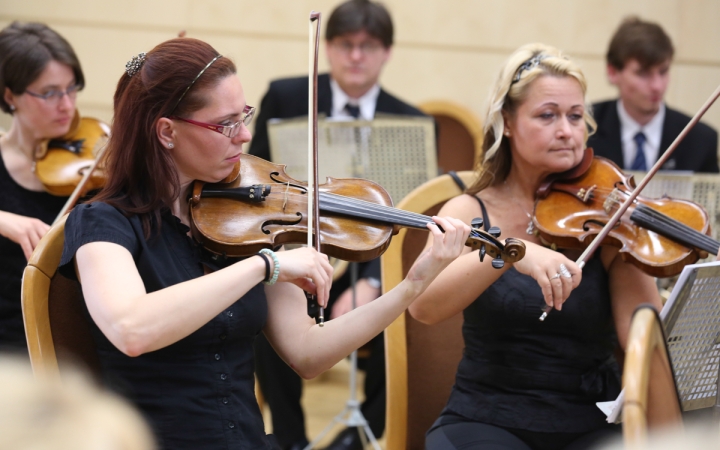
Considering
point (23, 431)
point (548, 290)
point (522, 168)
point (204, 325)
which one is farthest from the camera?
point (522, 168)

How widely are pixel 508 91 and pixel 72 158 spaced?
1.07 meters

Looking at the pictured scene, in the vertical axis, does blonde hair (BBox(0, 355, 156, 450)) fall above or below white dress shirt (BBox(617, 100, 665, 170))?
above

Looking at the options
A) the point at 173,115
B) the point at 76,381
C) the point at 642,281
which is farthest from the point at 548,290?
the point at 76,381

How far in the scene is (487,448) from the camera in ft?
4.80

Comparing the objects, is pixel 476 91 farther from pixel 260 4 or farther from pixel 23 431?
pixel 23 431

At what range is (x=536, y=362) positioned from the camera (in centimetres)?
158

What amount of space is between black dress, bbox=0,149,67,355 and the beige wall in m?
2.08

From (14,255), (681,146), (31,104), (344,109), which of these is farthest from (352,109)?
(14,255)

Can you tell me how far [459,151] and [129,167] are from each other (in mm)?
2848

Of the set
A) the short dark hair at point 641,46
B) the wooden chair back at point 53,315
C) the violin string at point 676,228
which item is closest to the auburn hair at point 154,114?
the wooden chair back at point 53,315

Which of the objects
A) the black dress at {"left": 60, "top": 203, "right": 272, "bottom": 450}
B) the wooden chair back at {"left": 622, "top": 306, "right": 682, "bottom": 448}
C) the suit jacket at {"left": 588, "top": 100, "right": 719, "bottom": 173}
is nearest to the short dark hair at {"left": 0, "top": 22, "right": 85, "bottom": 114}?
the black dress at {"left": 60, "top": 203, "right": 272, "bottom": 450}

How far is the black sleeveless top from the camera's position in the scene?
5.08 feet

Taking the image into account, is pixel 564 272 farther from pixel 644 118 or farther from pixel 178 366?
pixel 644 118

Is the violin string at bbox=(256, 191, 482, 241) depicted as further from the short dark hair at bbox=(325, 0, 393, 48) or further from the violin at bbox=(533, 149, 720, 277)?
the short dark hair at bbox=(325, 0, 393, 48)
